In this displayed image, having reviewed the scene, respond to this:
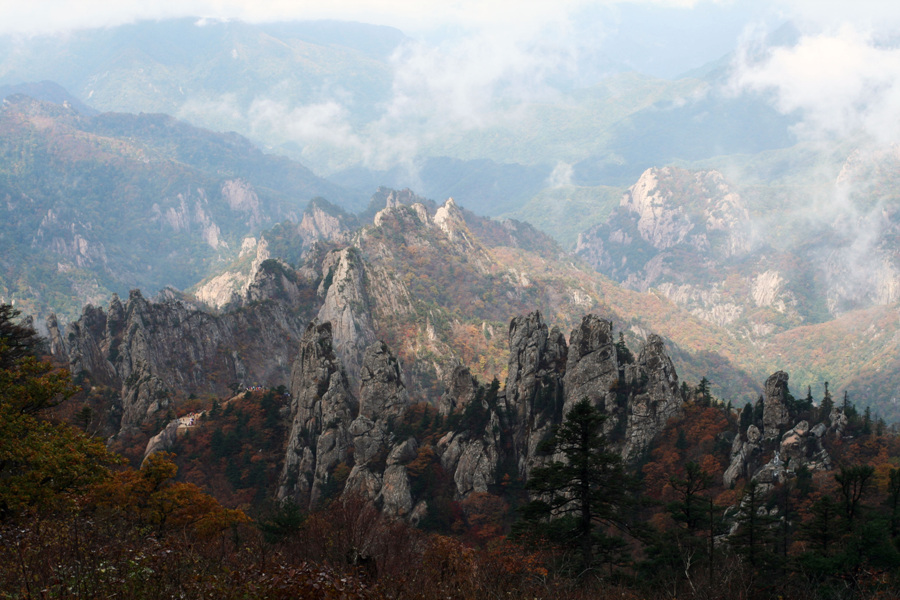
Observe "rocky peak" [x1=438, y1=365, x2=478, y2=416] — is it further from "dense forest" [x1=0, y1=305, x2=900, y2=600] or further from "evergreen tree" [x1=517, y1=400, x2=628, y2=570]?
"evergreen tree" [x1=517, y1=400, x2=628, y2=570]

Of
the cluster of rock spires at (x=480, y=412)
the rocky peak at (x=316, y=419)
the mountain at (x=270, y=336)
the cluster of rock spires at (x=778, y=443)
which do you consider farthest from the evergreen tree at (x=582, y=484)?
the mountain at (x=270, y=336)

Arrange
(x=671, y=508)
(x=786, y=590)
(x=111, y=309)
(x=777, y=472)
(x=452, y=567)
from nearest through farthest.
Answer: (x=452, y=567) < (x=786, y=590) < (x=671, y=508) < (x=777, y=472) < (x=111, y=309)

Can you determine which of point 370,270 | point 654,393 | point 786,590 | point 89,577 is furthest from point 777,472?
point 370,270

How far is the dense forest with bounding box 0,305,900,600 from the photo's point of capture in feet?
65.9

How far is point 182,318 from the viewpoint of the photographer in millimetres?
133875

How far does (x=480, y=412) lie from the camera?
81062mm

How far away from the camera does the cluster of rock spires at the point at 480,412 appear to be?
73.3 m

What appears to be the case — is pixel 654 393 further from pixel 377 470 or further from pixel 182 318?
pixel 182 318

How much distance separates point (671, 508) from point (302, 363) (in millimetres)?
62889

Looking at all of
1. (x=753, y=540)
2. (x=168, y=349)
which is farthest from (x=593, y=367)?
(x=168, y=349)

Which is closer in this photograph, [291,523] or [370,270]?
[291,523]

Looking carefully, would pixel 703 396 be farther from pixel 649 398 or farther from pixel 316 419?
pixel 316 419

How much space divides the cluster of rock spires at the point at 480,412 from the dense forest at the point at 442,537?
406 inches

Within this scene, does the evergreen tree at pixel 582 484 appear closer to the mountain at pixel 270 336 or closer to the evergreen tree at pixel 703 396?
the evergreen tree at pixel 703 396
